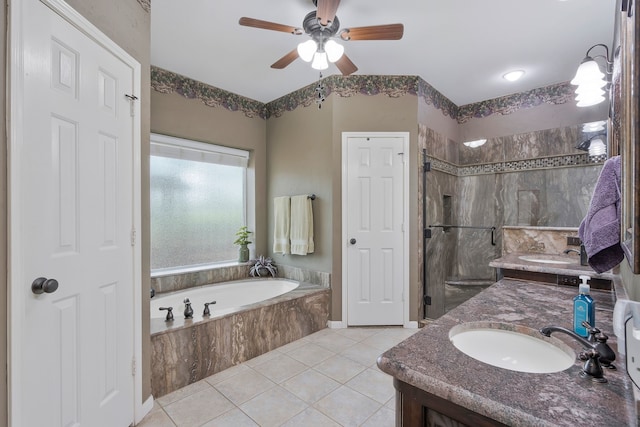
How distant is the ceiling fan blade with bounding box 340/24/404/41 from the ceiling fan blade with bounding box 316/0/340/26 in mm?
190

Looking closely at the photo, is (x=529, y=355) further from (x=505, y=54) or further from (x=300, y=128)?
(x=300, y=128)

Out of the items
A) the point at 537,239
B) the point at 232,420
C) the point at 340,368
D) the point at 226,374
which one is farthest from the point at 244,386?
the point at 537,239

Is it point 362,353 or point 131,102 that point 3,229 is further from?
point 362,353

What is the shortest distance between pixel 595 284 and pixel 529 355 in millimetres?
1235

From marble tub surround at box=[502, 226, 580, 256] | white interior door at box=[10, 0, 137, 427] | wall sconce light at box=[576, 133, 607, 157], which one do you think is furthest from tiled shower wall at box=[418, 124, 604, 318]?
white interior door at box=[10, 0, 137, 427]

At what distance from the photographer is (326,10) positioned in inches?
68.3

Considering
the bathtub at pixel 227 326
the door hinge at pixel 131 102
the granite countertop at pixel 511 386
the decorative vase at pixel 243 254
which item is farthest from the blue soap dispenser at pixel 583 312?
the decorative vase at pixel 243 254

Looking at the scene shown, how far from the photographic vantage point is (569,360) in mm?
914

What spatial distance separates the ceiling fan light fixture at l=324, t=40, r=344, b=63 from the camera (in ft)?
6.56

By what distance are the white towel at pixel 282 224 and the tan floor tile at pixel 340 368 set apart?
57.1 inches

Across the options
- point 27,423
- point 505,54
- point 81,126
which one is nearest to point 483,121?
point 505,54

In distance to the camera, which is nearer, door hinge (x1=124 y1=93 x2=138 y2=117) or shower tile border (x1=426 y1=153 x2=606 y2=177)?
door hinge (x1=124 y1=93 x2=138 y2=117)

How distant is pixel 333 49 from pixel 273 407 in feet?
7.93

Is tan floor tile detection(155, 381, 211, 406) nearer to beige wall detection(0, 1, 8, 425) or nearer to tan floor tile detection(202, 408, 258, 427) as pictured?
tan floor tile detection(202, 408, 258, 427)
